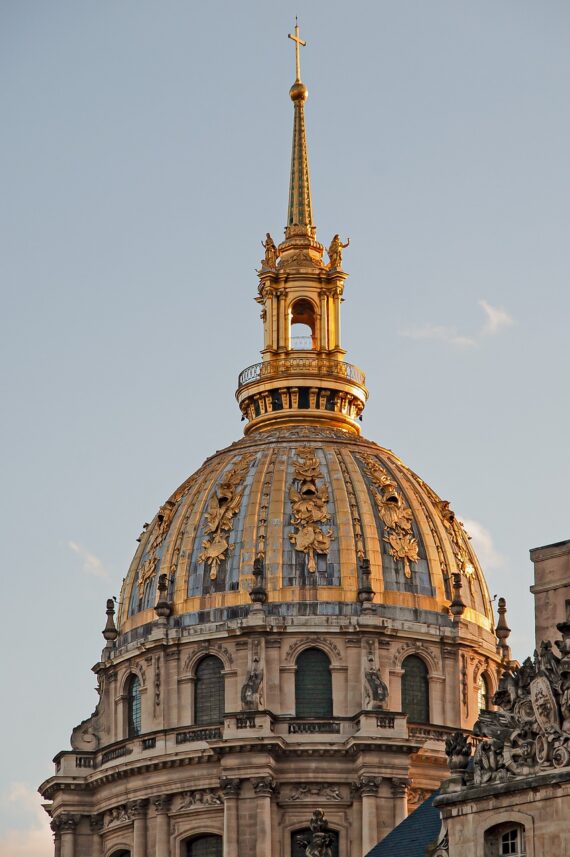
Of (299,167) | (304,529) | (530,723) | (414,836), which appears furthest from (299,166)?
(530,723)

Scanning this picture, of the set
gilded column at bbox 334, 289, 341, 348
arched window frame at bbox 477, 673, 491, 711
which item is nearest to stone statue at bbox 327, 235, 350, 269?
gilded column at bbox 334, 289, 341, 348

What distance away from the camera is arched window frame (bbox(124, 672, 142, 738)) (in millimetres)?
143500

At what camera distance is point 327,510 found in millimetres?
144875

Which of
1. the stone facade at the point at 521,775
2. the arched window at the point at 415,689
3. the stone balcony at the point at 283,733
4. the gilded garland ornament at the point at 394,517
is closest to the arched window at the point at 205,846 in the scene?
the stone balcony at the point at 283,733

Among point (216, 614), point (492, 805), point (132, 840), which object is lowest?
point (492, 805)

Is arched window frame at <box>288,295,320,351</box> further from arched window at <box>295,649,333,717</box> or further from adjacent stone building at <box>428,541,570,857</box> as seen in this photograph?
adjacent stone building at <box>428,541,570,857</box>

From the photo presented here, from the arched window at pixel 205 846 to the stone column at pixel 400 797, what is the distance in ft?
28.6

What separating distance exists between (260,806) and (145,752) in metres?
7.87

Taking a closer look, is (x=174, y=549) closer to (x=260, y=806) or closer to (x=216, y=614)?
(x=216, y=614)

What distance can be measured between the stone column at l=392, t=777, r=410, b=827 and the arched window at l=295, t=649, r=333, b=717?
532 cm

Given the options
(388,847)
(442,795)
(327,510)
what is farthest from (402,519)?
(442,795)

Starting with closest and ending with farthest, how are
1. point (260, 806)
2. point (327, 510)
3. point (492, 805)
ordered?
point (492, 805) → point (260, 806) → point (327, 510)

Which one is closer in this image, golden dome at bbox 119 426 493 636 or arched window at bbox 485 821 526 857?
arched window at bbox 485 821 526 857

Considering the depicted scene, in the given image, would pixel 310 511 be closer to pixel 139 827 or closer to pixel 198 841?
pixel 198 841
